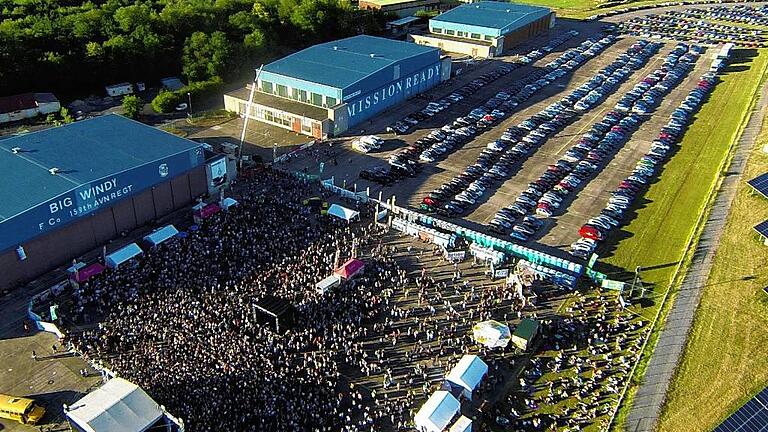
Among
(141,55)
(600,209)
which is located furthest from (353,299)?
(141,55)

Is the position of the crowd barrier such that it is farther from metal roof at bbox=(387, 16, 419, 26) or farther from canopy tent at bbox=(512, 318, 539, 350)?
metal roof at bbox=(387, 16, 419, 26)

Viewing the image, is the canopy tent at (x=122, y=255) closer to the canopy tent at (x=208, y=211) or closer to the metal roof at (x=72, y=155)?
the metal roof at (x=72, y=155)

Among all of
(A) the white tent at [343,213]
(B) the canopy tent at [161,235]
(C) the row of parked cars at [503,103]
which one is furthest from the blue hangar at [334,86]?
(B) the canopy tent at [161,235]

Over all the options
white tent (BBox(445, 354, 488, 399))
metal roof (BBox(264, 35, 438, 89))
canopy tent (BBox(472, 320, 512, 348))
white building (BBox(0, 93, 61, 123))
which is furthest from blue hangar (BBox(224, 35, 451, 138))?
white tent (BBox(445, 354, 488, 399))

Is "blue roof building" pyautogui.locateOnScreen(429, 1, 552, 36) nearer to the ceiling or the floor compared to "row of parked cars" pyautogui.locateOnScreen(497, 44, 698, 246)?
nearer to the ceiling

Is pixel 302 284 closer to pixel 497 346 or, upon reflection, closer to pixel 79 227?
pixel 497 346

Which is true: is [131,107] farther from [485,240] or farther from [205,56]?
[485,240]

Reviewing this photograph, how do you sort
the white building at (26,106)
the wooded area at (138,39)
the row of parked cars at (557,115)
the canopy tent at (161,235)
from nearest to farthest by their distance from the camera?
the canopy tent at (161,235) < the row of parked cars at (557,115) < the white building at (26,106) < the wooded area at (138,39)
